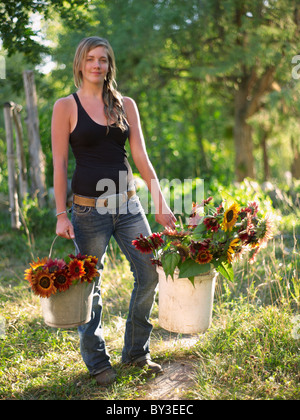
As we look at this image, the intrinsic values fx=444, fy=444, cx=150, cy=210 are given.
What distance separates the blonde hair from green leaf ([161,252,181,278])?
713 mm

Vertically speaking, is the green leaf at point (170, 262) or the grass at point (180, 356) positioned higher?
the green leaf at point (170, 262)

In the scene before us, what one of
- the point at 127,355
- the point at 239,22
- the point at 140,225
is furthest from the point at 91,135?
the point at 239,22

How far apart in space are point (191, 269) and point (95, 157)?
768 millimetres

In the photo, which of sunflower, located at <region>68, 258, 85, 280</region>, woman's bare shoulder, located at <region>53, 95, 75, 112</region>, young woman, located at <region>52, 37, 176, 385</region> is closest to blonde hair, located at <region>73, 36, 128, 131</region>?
young woman, located at <region>52, 37, 176, 385</region>

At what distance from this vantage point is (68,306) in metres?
2.21

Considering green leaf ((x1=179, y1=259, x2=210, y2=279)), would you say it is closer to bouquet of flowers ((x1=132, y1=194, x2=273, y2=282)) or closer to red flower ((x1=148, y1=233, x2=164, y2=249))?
bouquet of flowers ((x1=132, y1=194, x2=273, y2=282))

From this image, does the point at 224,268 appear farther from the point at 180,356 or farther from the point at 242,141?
the point at 242,141

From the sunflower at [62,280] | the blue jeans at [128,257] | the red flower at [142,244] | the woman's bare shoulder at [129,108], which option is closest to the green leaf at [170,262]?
the red flower at [142,244]

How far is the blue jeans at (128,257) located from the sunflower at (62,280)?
0.78 ft

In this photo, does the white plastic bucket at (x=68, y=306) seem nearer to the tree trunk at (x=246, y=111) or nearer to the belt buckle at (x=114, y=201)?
the belt buckle at (x=114, y=201)

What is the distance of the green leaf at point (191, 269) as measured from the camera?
90.3 inches

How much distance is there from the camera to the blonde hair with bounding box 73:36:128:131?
2.31 m

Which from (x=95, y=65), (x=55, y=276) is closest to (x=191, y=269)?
(x=55, y=276)

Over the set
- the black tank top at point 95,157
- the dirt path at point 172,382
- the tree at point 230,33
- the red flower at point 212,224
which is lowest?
the dirt path at point 172,382
